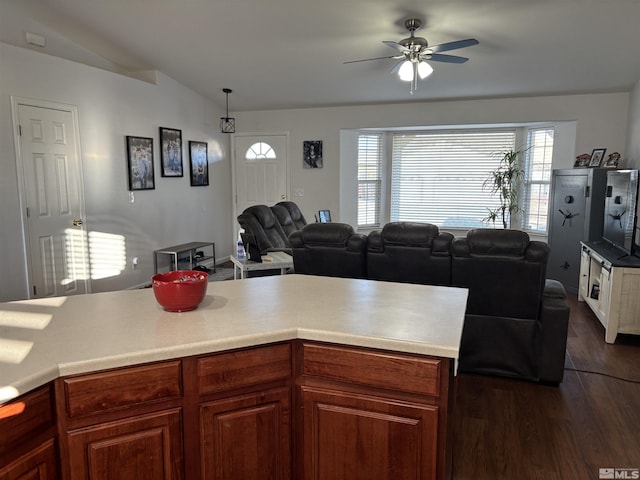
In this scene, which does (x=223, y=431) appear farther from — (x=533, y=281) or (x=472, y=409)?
(x=533, y=281)

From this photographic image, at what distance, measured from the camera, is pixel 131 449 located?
57.3 inches

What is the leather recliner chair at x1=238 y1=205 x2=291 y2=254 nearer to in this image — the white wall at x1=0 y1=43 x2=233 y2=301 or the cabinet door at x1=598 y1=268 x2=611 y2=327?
the white wall at x1=0 y1=43 x2=233 y2=301

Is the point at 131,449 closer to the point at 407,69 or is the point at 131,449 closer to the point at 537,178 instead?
the point at 407,69

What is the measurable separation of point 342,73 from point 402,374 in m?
4.95

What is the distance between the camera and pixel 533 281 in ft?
9.30

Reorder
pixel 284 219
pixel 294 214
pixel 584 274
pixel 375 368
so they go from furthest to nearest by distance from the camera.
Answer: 1. pixel 294 214
2. pixel 284 219
3. pixel 584 274
4. pixel 375 368

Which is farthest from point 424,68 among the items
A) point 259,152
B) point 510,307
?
point 259,152

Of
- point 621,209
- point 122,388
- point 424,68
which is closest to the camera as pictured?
point 122,388

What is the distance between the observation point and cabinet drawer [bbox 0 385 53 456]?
1.20 metres

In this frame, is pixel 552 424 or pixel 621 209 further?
pixel 621 209

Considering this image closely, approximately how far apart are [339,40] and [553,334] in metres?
3.53

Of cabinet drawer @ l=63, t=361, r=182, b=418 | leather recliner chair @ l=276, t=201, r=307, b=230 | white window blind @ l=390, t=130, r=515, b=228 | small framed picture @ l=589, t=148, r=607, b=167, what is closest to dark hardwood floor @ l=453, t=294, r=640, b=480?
cabinet drawer @ l=63, t=361, r=182, b=418

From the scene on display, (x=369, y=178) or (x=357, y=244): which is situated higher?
(x=369, y=178)

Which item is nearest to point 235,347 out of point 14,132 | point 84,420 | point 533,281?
point 84,420
